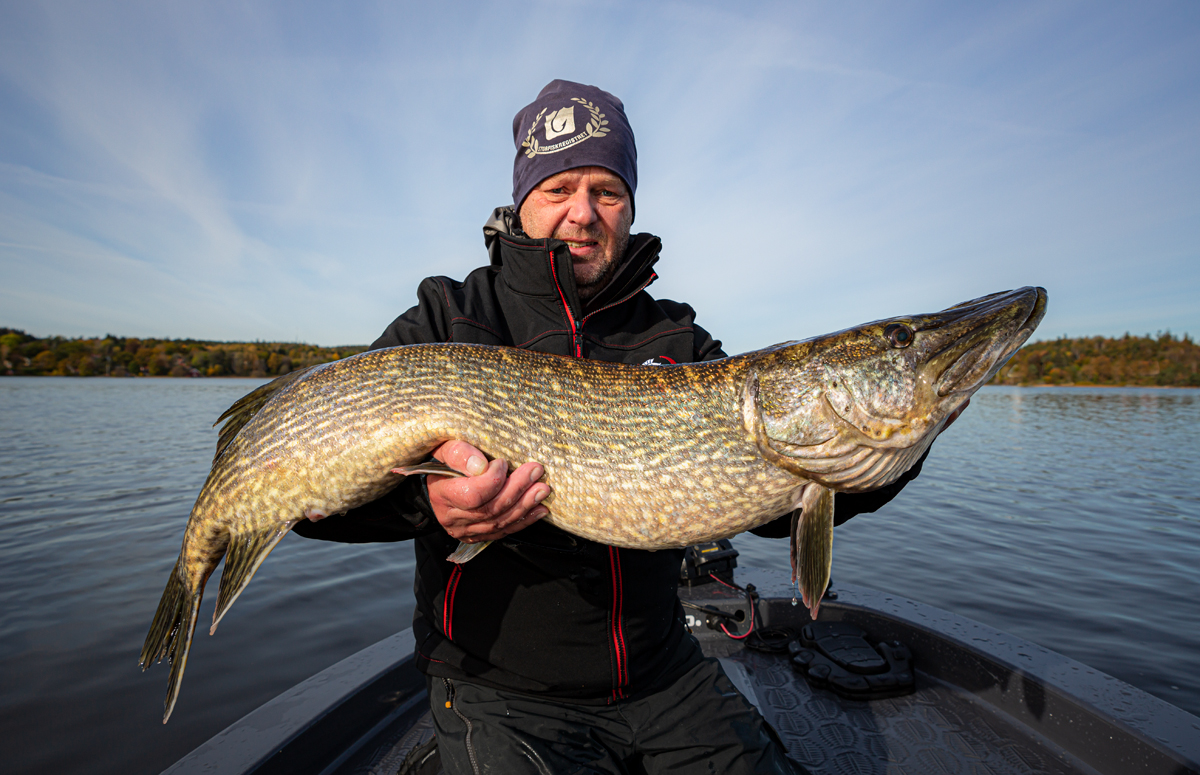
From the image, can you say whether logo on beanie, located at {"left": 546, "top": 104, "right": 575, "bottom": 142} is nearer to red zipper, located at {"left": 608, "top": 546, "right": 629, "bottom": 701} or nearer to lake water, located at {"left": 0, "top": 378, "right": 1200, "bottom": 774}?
red zipper, located at {"left": 608, "top": 546, "right": 629, "bottom": 701}

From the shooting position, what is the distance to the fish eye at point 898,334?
1.66 m

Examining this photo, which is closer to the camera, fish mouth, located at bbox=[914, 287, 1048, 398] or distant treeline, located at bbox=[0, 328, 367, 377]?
fish mouth, located at bbox=[914, 287, 1048, 398]

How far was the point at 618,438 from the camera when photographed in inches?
69.0

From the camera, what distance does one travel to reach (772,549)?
721 centimetres

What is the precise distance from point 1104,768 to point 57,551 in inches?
362

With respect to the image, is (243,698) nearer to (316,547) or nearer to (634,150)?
(316,547)

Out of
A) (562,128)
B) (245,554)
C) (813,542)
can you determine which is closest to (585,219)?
(562,128)

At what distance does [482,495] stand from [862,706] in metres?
2.37

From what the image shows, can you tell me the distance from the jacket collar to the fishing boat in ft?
5.53

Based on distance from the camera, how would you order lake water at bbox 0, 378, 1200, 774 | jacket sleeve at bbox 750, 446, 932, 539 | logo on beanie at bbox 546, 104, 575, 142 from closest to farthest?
1. jacket sleeve at bbox 750, 446, 932, 539
2. logo on beanie at bbox 546, 104, 575, 142
3. lake water at bbox 0, 378, 1200, 774

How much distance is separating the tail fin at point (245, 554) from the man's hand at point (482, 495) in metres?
0.51

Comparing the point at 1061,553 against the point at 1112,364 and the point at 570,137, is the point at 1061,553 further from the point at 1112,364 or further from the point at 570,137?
the point at 1112,364

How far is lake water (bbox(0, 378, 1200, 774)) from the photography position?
11.9 ft

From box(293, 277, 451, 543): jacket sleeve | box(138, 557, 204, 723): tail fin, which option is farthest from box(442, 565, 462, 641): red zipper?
box(138, 557, 204, 723): tail fin
